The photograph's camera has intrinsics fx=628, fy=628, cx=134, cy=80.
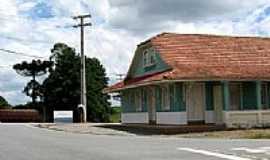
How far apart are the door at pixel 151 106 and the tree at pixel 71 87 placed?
33.5 m

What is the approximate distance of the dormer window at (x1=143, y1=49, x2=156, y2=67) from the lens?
38.3 metres

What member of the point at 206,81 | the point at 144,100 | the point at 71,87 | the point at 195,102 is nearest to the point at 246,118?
the point at 195,102

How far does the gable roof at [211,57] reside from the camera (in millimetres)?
32594

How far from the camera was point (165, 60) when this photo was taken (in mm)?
35219

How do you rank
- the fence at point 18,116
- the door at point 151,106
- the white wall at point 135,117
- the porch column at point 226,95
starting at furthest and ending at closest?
the fence at point 18,116 < the white wall at point 135,117 < the door at point 151,106 < the porch column at point 226,95

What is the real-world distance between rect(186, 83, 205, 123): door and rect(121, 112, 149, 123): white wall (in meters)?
5.40

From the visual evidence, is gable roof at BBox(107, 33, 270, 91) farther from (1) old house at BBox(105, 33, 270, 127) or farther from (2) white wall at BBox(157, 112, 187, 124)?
(2) white wall at BBox(157, 112, 187, 124)

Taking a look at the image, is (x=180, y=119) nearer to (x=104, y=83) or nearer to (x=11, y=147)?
(x=11, y=147)

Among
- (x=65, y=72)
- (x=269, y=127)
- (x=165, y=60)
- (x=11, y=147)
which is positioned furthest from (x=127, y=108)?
(x=65, y=72)

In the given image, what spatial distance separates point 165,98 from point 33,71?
175 ft

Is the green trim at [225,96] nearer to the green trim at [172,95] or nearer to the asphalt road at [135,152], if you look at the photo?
the green trim at [172,95]

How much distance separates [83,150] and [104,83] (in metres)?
57.8

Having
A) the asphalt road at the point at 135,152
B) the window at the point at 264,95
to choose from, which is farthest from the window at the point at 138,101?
the asphalt road at the point at 135,152

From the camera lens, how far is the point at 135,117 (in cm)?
4112
